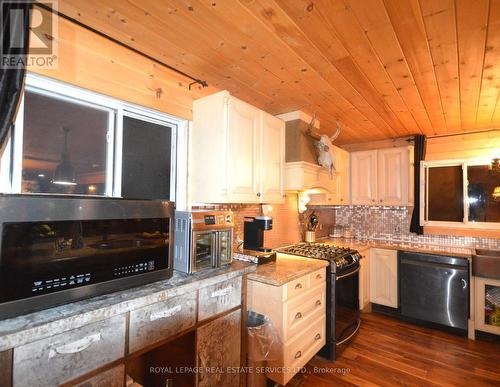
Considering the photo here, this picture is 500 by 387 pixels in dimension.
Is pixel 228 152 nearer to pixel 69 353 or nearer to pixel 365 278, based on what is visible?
pixel 69 353

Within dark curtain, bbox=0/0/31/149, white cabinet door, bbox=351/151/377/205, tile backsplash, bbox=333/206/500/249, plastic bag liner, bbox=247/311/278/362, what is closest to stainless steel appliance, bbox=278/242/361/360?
plastic bag liner, bbox=247/311/278/362

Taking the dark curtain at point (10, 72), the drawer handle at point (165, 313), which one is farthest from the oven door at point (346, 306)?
the dark curtain at point (10, 72)

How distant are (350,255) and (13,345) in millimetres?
2546

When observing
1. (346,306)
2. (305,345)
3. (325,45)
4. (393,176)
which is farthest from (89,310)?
(393,176)

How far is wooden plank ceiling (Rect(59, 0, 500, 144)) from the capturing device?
130cm

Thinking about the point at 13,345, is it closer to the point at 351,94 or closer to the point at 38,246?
the point at 38,246

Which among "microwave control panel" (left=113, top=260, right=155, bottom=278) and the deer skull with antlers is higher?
the deer skull with antlers

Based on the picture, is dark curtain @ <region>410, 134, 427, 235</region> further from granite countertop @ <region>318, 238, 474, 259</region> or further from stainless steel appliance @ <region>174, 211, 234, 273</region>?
stainless steel appliance @ <region>174, 211, 234, 273</region>

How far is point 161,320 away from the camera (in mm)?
1271

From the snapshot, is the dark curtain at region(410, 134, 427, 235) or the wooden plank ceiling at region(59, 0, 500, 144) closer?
the wooden plank ceiling at region(59, 0, 500, 144)

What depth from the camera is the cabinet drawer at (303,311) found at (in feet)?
6.23

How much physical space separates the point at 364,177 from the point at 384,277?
138 cm

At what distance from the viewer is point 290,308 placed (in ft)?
6.25

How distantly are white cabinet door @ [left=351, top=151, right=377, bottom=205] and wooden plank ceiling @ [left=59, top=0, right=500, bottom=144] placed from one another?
1.28 metres
